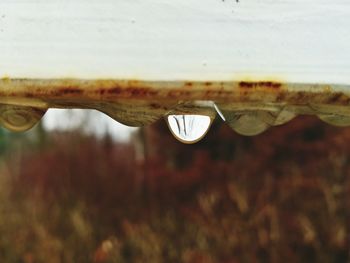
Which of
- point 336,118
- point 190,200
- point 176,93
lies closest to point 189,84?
point 176,93

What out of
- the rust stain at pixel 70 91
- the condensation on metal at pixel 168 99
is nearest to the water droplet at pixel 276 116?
the condensation on metal at pixel 168 99

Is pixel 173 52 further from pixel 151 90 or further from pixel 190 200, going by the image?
Result: pixel 190 200

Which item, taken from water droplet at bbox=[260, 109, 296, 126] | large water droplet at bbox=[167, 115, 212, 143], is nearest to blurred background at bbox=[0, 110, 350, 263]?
large water droplet at bbox=[167, 115, 212, 143]

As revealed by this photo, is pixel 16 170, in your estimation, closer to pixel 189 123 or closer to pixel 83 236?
pixel 83 236

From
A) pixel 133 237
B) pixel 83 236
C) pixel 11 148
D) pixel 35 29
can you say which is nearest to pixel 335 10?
pixel 35 29

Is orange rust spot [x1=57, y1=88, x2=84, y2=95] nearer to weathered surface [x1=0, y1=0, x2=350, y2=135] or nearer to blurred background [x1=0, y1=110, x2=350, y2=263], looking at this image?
weathered surface [x1=0, y1=0, x2=350, y2=135]
